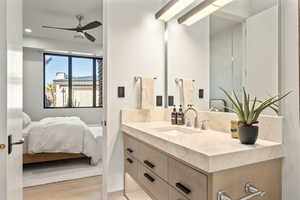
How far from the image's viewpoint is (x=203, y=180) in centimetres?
97

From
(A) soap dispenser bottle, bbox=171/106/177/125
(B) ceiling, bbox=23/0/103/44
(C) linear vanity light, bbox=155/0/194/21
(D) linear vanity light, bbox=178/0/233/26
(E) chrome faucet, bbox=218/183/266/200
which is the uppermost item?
(B) ceiling, bbox=23/0/103/44

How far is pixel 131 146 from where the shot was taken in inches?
74.3

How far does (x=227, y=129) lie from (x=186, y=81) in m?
0.81

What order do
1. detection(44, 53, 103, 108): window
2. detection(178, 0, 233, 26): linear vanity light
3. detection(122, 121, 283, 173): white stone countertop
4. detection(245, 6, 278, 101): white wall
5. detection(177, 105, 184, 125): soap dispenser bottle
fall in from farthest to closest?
detection(44, 53, 103, 108): window < detection(177, 105, 184, 125): soap dispenser bottle < detection(178, 0, 233, 26): linear vanity light < detection(245, 6, 278, 101): white wall < detection(122, 121, 283, 173): white stone countertop

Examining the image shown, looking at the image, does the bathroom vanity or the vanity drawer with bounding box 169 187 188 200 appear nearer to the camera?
the bathroom vanity

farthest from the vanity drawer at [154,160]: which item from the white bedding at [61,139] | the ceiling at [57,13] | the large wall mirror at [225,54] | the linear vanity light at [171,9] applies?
the ceiling at [57,13]

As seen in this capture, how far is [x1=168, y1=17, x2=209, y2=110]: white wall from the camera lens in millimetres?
1948

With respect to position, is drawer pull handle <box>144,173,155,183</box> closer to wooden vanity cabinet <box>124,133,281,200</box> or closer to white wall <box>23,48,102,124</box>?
wooden vanity cabinet <box>124,133,281,200</box>

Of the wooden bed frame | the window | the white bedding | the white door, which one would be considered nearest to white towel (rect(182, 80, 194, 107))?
the white door

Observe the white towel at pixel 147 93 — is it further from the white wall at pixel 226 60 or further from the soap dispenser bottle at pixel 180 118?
the white wall at pixel 226 60

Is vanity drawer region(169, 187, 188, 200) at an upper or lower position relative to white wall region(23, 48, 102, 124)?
lower

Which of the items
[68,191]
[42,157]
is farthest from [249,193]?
[42,157]

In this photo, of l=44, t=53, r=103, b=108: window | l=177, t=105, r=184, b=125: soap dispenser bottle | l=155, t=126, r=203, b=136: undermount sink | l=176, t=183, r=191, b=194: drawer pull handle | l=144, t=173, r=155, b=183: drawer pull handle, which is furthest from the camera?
l=44, t=53, r=103, b=108: window

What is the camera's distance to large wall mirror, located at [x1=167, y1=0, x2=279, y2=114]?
1.32 metres
